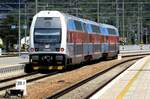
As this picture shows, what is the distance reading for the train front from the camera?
104 ft

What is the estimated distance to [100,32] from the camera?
158 ft

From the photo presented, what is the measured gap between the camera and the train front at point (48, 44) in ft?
104

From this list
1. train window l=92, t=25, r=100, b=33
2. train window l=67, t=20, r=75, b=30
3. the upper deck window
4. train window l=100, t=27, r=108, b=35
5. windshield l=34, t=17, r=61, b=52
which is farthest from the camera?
the upper deck window

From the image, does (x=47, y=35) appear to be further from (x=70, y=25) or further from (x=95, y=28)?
(x=95, y=28)

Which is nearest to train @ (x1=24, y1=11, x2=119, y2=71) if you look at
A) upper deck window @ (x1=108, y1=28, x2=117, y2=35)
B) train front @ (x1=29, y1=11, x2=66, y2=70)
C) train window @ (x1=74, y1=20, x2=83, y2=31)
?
train front @ (x1=29, y1=11, x2=66, y2=70)

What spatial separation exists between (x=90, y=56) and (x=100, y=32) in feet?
20.4

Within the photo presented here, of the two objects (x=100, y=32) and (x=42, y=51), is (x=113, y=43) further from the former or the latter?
(x=42, y=51)

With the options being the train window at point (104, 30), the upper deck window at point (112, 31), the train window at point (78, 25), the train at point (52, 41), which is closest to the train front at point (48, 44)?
the train at point (52, 41)

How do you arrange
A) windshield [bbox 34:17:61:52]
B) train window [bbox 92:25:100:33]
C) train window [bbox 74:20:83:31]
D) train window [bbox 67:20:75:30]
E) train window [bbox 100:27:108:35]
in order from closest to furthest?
windshield [bbox 34:17:61:52]
train window [bbox 67:20:75:30]
train window [bbox 74:20:83:31]
train window [bbox 92:25:100:33]
train window [bbox 100:27:108:35]

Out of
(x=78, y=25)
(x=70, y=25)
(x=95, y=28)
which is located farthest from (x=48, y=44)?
(x=95, y=28)

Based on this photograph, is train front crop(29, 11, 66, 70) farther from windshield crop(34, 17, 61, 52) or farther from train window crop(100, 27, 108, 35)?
train window crop(100, 27, 108, 35)

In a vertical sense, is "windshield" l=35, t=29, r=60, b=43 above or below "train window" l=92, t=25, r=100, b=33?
below

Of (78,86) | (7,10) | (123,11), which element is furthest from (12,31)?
(78,86)

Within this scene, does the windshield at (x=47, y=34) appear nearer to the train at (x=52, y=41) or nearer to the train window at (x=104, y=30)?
the train at (x=52, y=41)
